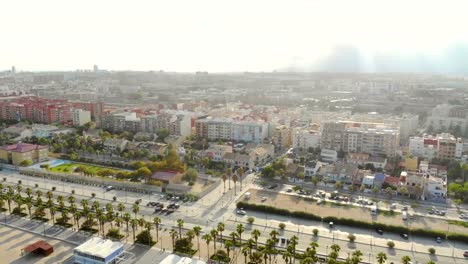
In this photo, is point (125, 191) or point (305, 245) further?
point (125, 191)

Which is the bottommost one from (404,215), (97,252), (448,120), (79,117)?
(404,215)

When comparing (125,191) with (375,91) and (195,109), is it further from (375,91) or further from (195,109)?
(375,91)

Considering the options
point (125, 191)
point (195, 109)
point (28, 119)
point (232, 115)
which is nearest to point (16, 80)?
point (28, 119)

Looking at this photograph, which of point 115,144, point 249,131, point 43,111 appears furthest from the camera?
point 43,111

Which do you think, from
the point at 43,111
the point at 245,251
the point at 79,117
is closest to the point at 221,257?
the point at 245,251

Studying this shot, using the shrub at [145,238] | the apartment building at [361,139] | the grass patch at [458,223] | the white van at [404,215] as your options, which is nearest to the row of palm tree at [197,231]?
the shrub at [145,238]

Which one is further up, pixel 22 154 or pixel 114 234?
pixel 22 154

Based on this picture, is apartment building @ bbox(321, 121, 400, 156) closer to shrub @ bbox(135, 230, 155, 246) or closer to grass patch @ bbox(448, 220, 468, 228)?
grass patch @ bbox(448, 220, 468, 228)

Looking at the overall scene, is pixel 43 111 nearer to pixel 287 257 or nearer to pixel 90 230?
pixel 90 230
